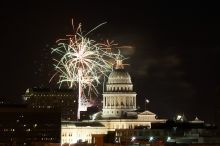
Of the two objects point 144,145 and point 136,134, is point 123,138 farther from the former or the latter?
point 144,145

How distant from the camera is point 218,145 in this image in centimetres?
13162

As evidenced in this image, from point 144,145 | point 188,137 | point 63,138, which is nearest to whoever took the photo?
point 144,145

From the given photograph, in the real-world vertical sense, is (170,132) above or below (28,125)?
below

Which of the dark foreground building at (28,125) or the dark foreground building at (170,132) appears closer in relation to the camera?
the dark foreground building at (170,132)

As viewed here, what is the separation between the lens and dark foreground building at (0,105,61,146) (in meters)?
172

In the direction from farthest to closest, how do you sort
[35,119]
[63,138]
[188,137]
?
[63,138] → [35,119] → [188,137]

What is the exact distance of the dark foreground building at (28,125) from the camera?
565ft

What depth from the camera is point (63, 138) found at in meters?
195

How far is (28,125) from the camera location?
574 ft

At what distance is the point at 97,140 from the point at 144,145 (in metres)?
7.27

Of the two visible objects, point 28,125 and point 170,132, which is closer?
point 28,125

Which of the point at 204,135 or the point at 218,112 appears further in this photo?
the point at 218,112

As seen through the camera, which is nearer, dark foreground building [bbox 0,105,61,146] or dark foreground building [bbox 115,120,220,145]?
dark foreground building [bbox 115,120,220,145]

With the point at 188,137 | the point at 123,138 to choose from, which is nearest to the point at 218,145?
the point at 188,137
